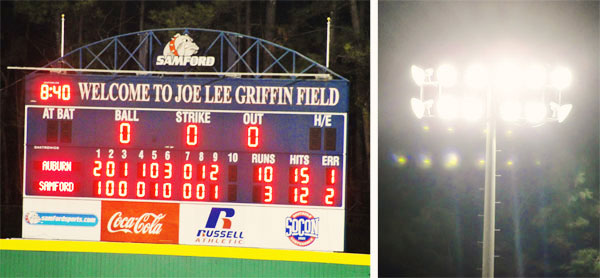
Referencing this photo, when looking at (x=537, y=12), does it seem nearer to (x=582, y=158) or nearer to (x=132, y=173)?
(x=582, y=158)

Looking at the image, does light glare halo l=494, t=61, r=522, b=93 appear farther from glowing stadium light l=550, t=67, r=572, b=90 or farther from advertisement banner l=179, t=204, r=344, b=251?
advertisement banner l=179, t=204, r=344, b=251

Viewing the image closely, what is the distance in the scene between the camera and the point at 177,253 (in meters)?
9.52

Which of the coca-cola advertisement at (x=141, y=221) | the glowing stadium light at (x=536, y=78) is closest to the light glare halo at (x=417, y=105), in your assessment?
the glowing stadium light at (x=536, y=78)

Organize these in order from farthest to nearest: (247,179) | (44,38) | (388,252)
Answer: (44,38), (388,252), (247,179)

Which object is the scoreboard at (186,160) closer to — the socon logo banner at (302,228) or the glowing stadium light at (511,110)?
the socon logo banner at (302,228)

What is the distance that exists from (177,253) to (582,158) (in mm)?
9468

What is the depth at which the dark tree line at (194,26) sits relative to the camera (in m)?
16.0

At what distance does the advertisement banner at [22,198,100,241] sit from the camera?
30.6 feet

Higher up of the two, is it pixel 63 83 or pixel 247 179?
pixel 63 83

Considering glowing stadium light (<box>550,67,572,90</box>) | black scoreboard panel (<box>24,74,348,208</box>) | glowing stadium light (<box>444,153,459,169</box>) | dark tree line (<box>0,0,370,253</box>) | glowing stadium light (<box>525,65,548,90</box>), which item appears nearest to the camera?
black scoreboard panel (<box>24,74,348,208</box>)

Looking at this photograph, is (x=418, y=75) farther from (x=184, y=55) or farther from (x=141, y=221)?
(x=141, y=221)

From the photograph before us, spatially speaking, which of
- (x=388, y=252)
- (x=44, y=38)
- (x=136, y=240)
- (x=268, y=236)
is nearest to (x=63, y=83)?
(x=136, y=240)

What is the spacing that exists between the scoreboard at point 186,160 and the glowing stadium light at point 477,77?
1.58 m

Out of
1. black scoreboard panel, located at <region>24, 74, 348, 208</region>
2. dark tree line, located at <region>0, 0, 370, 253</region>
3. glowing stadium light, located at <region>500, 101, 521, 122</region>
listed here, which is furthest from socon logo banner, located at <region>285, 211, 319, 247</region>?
dark tree line, located at <region>0, 0, 370, 253</region>
